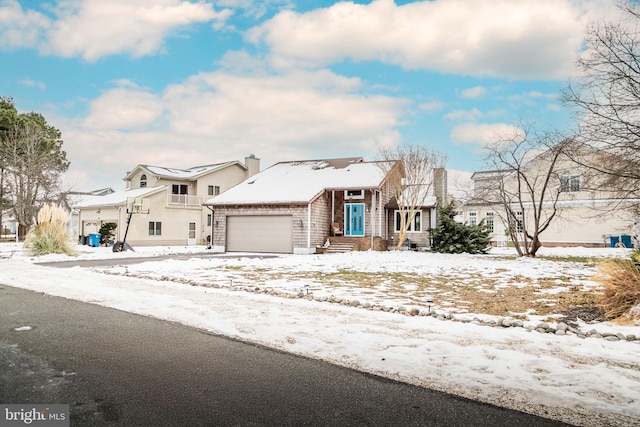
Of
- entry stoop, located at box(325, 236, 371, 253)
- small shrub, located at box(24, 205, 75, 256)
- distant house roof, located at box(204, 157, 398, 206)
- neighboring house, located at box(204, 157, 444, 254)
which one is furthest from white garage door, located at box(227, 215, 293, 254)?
small shrub, located at box(24, 205, 75, 256)

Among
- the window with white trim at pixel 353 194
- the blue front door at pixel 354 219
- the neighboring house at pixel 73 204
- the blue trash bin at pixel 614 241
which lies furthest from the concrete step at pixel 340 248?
the neighboring house at pixel 73 204

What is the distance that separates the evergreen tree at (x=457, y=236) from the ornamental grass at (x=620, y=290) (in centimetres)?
1408

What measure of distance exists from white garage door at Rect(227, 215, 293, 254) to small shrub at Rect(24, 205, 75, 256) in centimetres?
880

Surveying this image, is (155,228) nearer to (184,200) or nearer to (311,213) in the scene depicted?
(184,200)

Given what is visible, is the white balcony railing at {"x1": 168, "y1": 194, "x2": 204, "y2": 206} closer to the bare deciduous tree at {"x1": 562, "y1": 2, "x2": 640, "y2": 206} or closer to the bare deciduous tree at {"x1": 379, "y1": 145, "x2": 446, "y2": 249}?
the bare deciduous tree at {"x1": 379, "y1": 145, "x2": 446, "y2": 249}

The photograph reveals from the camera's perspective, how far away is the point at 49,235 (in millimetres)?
18312

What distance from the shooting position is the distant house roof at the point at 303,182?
78.1 feet

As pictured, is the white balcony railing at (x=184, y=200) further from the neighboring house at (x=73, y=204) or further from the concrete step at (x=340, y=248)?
the concrete step at (x=340, y=248)

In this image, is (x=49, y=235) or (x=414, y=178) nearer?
(x=49, y=235)

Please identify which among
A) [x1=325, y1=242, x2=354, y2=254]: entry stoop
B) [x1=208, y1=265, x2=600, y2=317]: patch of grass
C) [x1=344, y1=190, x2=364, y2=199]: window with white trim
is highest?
[x1=344, y1=190, x2=364, y2=199]: window with white trim

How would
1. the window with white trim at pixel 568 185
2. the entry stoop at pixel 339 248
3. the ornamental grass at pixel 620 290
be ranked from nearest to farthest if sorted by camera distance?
the ornamental grass at pixel 620 290 < the window with white trim at pixel 568 185 < the entry stoop at pixel 339 248

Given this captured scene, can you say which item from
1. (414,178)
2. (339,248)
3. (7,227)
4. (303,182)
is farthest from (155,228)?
(7,227)

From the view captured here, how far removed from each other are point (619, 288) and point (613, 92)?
20.0ft

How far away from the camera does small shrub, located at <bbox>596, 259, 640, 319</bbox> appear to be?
6164mm
